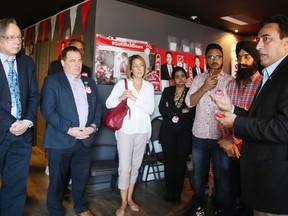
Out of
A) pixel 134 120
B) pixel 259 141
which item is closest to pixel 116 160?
pixel 134 120

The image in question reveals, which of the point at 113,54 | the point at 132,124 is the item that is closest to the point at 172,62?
the point at 113,54

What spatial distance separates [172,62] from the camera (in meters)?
4.34

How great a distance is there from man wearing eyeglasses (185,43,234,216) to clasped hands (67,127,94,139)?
1113 millimetres

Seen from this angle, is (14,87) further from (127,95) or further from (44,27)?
(44,27)

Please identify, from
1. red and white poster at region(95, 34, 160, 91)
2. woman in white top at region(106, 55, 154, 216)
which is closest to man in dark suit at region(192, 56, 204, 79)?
red and white poster at region(95, 34, 160, 91)

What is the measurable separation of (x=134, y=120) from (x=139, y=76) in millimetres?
497

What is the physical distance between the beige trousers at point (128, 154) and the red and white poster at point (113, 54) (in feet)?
3.55

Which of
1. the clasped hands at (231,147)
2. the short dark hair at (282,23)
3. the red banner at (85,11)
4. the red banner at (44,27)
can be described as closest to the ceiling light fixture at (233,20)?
the red banner at (85,11)

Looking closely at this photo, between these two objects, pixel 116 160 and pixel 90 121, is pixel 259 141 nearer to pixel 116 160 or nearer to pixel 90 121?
pixel 90 121

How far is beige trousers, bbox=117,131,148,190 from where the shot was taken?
2.74 m

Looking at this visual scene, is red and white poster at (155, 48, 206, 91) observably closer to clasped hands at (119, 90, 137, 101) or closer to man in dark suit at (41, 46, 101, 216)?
clasped hands at (119, 90, 137, 101)

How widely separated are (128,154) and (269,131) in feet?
5.71

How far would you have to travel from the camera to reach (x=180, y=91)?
3273 millimetres

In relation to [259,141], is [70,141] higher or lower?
lower
